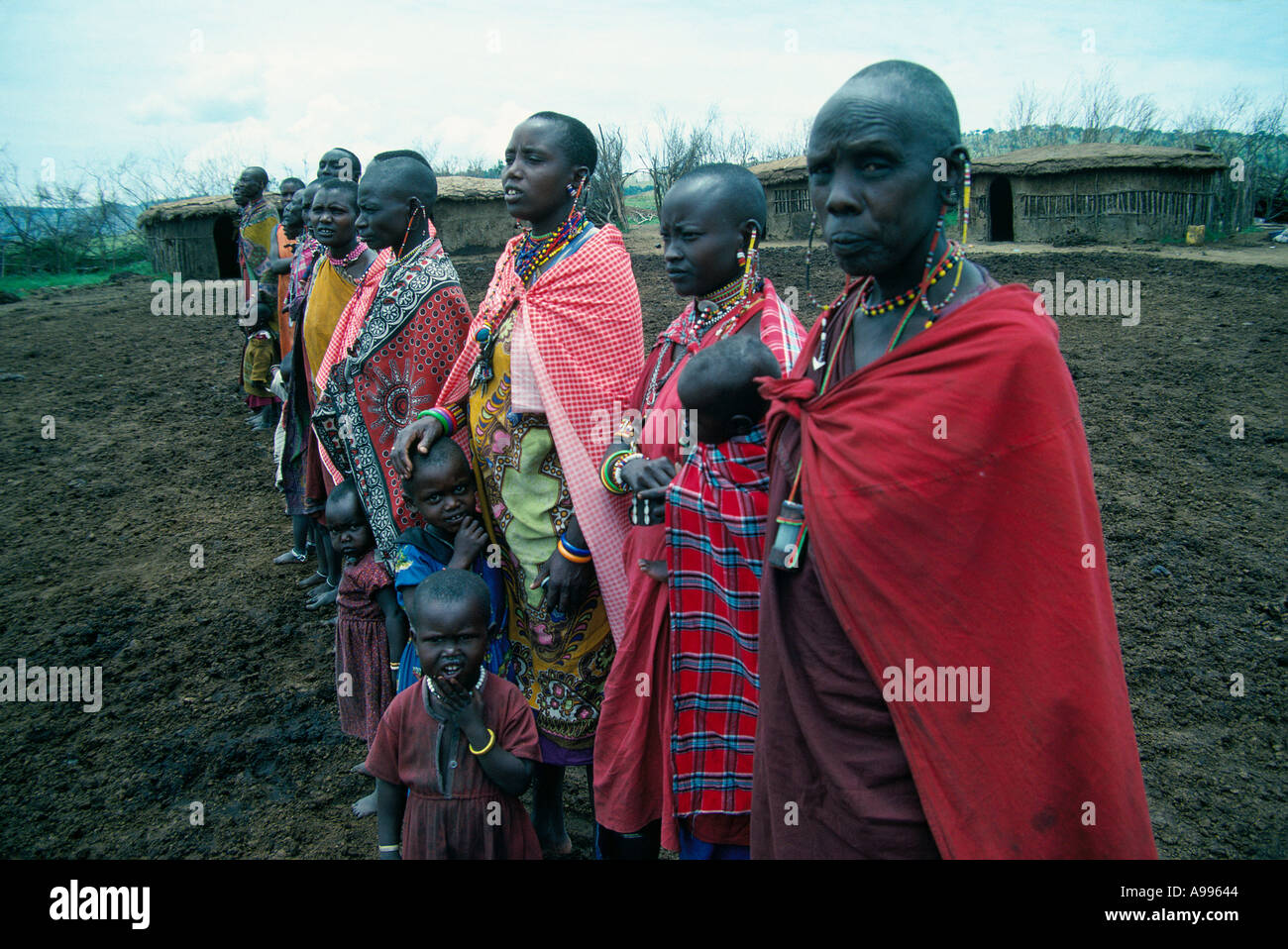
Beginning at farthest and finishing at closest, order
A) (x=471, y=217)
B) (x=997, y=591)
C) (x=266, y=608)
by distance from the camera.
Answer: (x=471, y=217), (x=266, y=608), (x=997, y=591)

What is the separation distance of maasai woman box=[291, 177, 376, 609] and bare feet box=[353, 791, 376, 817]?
1.50m

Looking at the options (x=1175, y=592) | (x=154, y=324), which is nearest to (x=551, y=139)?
(x=1175, y=592)

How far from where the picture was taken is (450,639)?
Result: 8.04 ft

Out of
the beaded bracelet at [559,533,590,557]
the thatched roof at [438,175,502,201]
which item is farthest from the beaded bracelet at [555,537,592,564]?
the thatched roof at [438,175,502,201]

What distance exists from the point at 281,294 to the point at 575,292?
442 centimetres

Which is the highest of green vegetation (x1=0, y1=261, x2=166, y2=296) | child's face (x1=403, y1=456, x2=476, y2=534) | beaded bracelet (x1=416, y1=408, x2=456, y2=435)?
green vegetation (x1=0, y1=261, x2=166, y2=296)

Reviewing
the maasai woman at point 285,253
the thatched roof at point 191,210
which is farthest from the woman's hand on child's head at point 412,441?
the thatched roof at point 191,210

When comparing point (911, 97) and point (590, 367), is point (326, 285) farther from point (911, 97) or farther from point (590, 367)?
point (911, 97)

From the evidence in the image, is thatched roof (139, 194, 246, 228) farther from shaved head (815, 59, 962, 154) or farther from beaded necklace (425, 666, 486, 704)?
shaved head (815, 59, 962, 154)

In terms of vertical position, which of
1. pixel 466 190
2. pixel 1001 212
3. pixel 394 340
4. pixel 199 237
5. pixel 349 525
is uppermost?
pixel 466 190

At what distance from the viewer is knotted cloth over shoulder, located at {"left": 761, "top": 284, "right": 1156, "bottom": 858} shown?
4.69 feet

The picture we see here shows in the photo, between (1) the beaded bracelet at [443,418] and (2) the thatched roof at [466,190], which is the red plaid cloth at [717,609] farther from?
(2) the thatched roof at [466,190]

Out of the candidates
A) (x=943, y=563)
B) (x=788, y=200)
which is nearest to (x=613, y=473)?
(x=943, y=563)

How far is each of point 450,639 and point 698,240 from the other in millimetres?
1344
